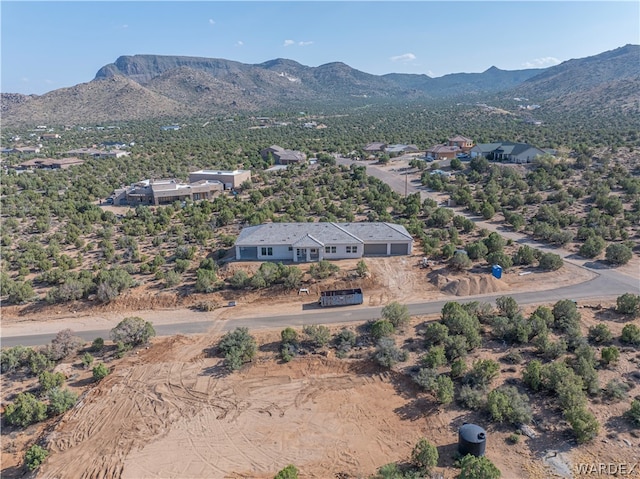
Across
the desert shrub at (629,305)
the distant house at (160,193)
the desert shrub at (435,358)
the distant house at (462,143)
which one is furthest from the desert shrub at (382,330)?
the distant house at (462,143)

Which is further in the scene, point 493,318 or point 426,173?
point 426,173

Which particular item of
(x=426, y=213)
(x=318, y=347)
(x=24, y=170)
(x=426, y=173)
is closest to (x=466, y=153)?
(x=426, y=173)

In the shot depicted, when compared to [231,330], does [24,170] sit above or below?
above

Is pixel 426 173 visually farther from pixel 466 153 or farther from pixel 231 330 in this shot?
pixel 231 330

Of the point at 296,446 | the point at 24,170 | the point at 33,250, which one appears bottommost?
the point at 296,446

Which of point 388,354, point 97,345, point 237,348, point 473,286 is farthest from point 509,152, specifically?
point 97,345

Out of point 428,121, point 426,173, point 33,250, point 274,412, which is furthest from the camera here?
point 428,121
